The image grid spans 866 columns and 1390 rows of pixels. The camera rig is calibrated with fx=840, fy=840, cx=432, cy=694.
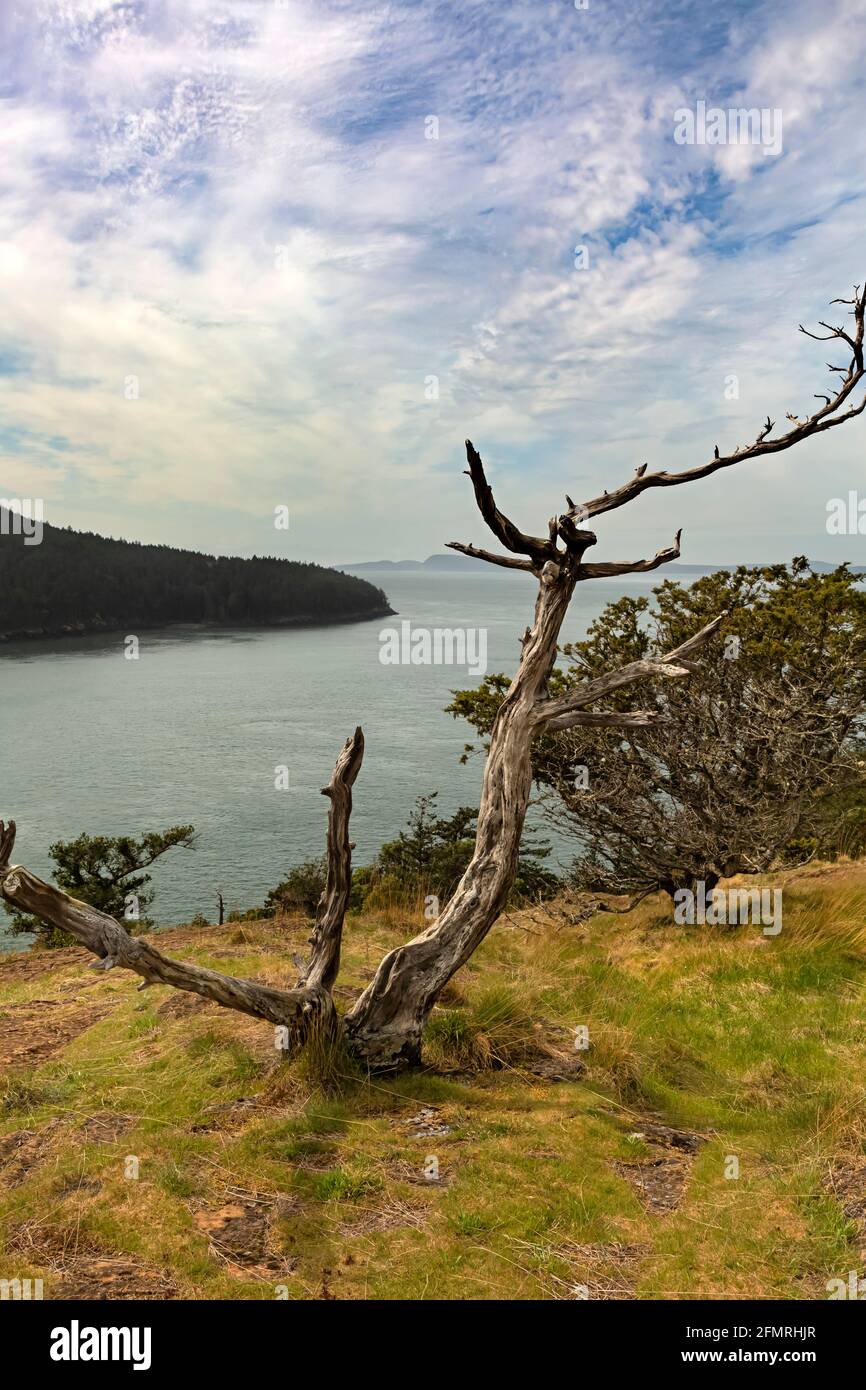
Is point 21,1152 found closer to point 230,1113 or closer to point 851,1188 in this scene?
point 230,1113

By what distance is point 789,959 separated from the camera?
29.7 feet

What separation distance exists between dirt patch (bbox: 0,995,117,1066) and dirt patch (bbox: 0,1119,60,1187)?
1.42 metres

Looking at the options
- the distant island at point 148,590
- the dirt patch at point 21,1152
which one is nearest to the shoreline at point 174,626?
the distant island at point 148,590

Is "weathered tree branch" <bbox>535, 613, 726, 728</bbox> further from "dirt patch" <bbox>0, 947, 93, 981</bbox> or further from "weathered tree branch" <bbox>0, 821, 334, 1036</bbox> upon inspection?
"dirt patch" <bbox>0, 947, 93, 981</bbox>

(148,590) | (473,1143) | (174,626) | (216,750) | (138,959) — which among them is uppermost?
(148,590)

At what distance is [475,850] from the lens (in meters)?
7.20

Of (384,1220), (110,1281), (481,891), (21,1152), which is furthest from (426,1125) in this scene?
(21,1152)

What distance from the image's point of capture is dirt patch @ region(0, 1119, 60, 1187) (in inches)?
203

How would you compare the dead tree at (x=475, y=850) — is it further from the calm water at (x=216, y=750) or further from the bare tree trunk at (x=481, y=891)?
the calm water at (x=216, y=750)

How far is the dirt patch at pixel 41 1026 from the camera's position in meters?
7.25

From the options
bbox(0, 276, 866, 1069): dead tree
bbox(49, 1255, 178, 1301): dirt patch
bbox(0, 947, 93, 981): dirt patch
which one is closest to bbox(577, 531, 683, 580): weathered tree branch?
bbox(0, 276, 866, 1069): dead tree

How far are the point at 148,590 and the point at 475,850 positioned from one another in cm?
11175

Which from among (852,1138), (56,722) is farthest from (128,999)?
(56,722)
